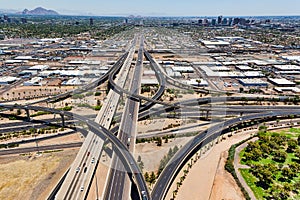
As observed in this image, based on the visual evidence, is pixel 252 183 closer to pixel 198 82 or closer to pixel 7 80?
pixel 198 82

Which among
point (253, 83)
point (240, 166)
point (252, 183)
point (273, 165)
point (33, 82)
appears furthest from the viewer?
point (253, 83)

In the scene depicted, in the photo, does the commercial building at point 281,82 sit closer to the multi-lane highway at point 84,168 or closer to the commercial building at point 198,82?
the commercial building at point 198,82

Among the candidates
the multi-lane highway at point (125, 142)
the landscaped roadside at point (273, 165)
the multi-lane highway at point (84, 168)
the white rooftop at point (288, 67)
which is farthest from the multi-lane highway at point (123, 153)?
the white rooftop at point (288, 67)

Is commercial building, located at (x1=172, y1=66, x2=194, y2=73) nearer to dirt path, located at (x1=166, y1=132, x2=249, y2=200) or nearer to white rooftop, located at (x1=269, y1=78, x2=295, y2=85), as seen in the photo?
white rooftop, located at (x1=269, y1=78, x2=295, y2=85)

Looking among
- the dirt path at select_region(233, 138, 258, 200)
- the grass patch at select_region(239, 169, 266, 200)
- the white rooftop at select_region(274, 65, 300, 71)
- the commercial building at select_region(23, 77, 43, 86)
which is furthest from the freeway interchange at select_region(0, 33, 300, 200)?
the white rooftop at select_region(274, 65, 300, 71)

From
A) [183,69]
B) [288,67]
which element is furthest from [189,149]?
[288,67]

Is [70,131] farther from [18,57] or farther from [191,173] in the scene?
[18,57]
